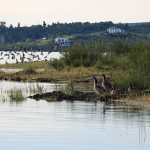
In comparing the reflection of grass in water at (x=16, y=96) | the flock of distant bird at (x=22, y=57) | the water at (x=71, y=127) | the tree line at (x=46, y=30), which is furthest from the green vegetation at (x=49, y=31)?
the water at (x=71, y=127)

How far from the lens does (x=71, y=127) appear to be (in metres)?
23.8

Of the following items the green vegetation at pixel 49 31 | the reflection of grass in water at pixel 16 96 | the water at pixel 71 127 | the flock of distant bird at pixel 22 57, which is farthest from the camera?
the green vegetation at pixel 49 31

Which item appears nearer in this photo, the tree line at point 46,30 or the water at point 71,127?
the water at point 71,127

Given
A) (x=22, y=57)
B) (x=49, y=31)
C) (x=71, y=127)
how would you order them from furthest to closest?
(x=49, y=31) < (x=22, y=57) < (x=71, y=127)

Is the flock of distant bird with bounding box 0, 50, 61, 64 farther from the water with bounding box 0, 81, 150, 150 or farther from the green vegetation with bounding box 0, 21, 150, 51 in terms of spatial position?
the green vegetation with bounding box 0, 21, 150, 51

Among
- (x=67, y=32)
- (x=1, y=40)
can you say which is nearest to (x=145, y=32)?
(x=67, y=32)

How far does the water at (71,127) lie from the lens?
20688 millimetres

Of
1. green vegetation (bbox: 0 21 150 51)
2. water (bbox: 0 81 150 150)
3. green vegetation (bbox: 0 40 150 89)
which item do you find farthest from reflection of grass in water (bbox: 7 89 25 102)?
green vegetation (bbox: 0 21 150 51)

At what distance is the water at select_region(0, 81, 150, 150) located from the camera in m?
20.7

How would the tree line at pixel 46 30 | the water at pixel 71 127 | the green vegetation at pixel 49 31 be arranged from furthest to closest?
the tree line at pixel 46 30, the green vegetation at pixel 49 31, the water at pixel 71 127

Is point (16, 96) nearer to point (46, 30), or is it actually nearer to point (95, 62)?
point (95, 62)

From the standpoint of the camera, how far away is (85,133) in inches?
890

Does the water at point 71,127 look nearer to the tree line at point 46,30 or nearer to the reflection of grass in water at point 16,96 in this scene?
the reflection of grass in water at point 16,96

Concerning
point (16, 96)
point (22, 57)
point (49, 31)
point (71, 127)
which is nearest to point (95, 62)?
point (22, 57)
